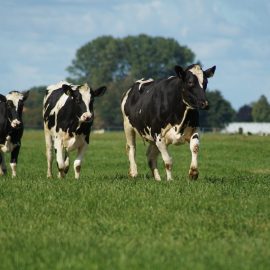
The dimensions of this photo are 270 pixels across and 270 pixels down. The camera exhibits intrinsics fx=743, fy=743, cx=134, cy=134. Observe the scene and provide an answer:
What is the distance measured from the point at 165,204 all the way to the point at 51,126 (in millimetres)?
8677

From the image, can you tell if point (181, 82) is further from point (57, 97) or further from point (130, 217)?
point (130, 217)

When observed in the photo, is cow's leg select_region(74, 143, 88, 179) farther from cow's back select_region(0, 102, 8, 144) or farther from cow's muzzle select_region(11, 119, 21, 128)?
cow's back select_region(0, 102, 8, 144)

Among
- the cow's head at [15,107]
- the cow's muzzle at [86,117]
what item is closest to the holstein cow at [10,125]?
the cow's head at [15,107]

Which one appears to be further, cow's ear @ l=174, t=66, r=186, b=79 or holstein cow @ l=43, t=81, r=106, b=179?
holstein cow @ l=43, t=81, r=106, b=179

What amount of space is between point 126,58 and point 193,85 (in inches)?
6498

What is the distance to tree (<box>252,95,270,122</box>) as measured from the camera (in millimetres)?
171038

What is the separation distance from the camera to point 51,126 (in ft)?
65.6

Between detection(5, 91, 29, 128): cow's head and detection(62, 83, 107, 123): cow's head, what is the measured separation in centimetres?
240

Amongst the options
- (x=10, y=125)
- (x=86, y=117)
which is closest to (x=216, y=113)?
(x=10, y=125)

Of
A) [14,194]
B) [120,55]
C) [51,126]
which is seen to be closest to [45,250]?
[14,194]

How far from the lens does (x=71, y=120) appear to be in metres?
19.0

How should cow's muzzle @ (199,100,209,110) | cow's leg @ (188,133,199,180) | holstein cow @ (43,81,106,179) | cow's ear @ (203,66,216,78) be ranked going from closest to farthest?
1. cow's muzzle @ (199,100,209,110)
2. cow's leg @ (188,133,199,180)
3. cow's ear @ (203,66,216,78)
4. holstein cow @ (43,81,106,179)

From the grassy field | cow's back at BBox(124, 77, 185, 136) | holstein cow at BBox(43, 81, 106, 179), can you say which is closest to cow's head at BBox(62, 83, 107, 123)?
holstein cow at BBox(43, 81, 106, 179)

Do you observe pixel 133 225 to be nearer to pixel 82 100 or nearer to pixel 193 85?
pixel 193 85
